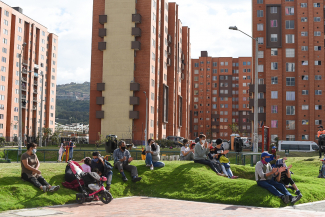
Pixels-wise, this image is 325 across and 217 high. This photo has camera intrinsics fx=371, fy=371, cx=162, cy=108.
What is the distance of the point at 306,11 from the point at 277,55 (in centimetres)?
985

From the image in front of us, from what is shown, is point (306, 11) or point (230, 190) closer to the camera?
point (230, 190)

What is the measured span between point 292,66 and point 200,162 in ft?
198

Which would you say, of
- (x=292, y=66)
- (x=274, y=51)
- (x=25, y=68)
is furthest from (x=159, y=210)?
(x=25, y=68)

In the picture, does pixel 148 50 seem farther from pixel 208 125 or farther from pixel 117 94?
pixel 208 125

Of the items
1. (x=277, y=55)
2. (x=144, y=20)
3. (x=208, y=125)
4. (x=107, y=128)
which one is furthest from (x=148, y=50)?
(x=208, y=125)

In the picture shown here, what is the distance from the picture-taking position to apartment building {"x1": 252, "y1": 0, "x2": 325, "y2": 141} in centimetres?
7006

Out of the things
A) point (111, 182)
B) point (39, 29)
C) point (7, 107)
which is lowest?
point (111, 182)

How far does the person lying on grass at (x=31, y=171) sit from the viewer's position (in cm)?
1268

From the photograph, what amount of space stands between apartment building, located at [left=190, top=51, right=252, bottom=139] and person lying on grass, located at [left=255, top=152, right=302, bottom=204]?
12149 cm

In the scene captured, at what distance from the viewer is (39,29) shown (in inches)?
4144

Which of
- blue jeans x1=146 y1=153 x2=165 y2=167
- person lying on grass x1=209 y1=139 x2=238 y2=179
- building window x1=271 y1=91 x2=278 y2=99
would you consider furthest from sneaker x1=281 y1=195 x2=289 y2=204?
building window x1=271 y1=91 x2=278 y2=99

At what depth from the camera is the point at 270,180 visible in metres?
13.1

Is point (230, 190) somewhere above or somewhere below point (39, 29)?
below

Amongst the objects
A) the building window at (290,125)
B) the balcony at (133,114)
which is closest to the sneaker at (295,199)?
the balcony at (133,114)
